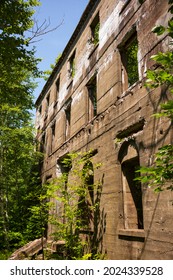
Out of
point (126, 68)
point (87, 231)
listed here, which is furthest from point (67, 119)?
point (87, 231)

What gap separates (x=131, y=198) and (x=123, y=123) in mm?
2111

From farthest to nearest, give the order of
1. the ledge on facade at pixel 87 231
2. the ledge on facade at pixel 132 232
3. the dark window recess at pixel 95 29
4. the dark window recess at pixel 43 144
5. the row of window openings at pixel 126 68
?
the dark window recess at pixel 43 144, the dark window recess at pixel 95 29, the ledge on facade at pixel 87 231, the row of window openings at pixel 126 68, the ledge on facade at pixel 132 232

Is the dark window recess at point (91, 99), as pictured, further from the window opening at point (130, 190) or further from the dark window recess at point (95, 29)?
the window opening at point (130, 190)

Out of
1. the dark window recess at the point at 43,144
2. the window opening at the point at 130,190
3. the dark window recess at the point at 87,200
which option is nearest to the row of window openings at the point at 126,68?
the window opening at the point at 130,190

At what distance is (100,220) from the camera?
7.80m

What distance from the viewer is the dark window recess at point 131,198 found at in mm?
6695

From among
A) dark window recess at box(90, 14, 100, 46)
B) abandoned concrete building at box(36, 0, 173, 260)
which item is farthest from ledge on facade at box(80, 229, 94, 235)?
dark window recess at box(90, 14, 100, 46)

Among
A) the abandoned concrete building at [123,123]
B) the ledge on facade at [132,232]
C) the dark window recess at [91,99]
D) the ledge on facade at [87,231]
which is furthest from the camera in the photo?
the dark window recess at [91,99]

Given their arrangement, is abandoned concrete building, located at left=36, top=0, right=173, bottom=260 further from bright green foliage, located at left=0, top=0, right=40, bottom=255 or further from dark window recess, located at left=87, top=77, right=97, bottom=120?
bright green foliage, located at left=0, top=0, right=40, bottom=255

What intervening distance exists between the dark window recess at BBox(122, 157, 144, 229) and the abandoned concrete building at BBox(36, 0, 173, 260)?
0.03 meters

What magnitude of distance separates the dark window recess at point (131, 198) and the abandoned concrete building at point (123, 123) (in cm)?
3

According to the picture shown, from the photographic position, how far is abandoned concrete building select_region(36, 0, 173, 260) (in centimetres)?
559

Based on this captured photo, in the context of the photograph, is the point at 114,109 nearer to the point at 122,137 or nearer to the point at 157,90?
the point at 122,137
